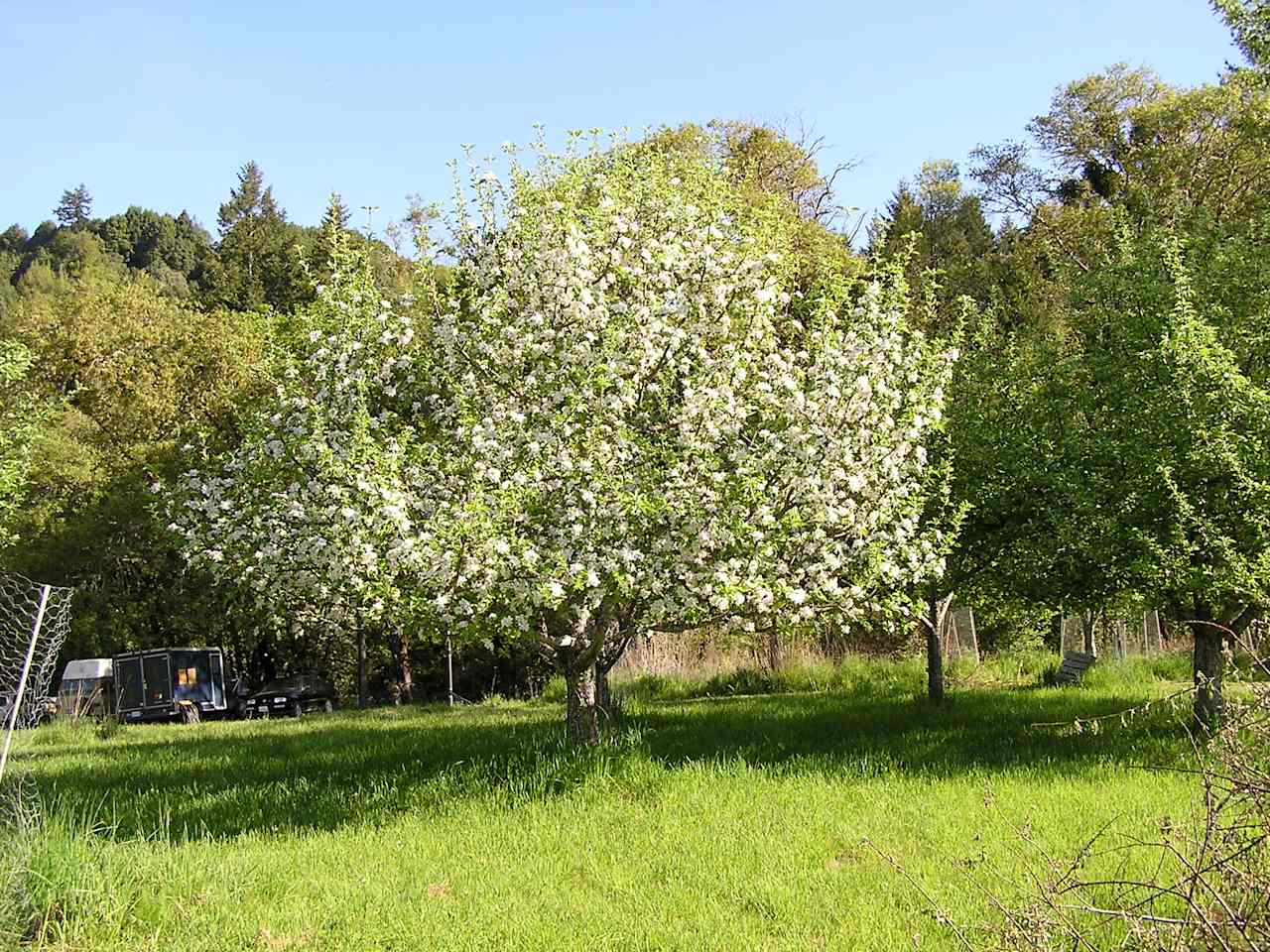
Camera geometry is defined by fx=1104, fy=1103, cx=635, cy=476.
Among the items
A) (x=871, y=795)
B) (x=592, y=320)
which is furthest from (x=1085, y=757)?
(x=592, y=320)

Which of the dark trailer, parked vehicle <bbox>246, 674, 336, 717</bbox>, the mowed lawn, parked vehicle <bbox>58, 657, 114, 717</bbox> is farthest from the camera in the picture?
parked vehicle <bbox>246, 674, 336, 717</bbox>

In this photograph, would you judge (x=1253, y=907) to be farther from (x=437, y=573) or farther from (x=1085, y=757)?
(x=1085, y=757)

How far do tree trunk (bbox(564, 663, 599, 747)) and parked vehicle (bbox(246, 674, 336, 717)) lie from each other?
74.6ft

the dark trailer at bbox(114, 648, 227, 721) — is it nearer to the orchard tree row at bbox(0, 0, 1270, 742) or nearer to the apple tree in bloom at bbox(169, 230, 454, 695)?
the orchard tree row at bbox(0, 0, 1270, 742)

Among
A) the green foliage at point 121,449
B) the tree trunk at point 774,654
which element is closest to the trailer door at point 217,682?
the green foliage at point 121,449

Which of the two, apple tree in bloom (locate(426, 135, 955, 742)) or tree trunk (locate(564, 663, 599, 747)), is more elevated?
apple tree in bloom (locate(426, 135, 955, 742))

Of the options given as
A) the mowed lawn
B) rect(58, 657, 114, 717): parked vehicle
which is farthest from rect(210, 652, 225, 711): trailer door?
the mowed lawn

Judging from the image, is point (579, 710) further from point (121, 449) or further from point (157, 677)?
point (121, 449)

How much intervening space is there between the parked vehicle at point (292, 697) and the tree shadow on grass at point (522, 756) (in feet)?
41.1

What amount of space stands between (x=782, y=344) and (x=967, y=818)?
6.84m

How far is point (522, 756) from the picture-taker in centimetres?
1312

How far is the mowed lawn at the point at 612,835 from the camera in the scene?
23.4 feet

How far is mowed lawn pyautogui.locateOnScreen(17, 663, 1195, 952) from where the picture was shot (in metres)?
7.13

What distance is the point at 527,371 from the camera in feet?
39.5
